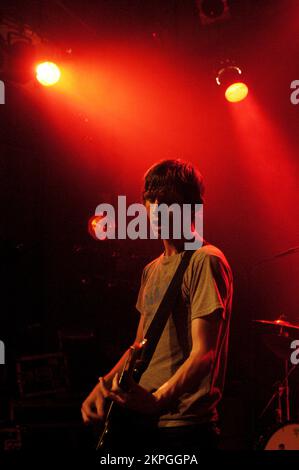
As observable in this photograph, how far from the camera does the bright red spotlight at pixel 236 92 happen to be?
14.1 ft

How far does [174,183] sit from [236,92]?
9.48ft

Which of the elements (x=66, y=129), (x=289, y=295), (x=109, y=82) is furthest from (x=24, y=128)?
(x=289, y=295)

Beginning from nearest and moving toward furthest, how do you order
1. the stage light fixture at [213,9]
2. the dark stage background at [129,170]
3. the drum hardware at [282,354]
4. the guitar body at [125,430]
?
1. the guitar body at [125,430]
2. the drum hardware at [282,354]
3. the stage light fixture at [213,9]
4. the dark stage background at [129,170]

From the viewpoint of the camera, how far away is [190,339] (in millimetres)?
1662

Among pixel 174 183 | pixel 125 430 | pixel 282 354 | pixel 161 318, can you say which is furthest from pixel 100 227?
pixel 125 430

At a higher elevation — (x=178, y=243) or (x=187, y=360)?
(x=178, y=243)

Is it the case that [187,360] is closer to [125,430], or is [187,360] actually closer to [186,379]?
[186,379]

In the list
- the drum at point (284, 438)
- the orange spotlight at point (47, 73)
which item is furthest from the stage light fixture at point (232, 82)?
the drum at point (284, 438)

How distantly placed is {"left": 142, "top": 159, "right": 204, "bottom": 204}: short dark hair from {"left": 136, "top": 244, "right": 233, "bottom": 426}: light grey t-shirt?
27cm

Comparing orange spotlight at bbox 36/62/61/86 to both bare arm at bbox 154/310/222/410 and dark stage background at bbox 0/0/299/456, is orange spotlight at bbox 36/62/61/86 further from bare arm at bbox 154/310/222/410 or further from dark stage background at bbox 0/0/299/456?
bare arm at bbox 154/310/222/410

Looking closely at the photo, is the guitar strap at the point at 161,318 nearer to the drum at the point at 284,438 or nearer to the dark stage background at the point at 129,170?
the drum at the point at 284,438

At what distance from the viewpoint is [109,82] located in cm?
511

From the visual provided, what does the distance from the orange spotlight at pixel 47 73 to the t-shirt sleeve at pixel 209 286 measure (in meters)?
3.33
